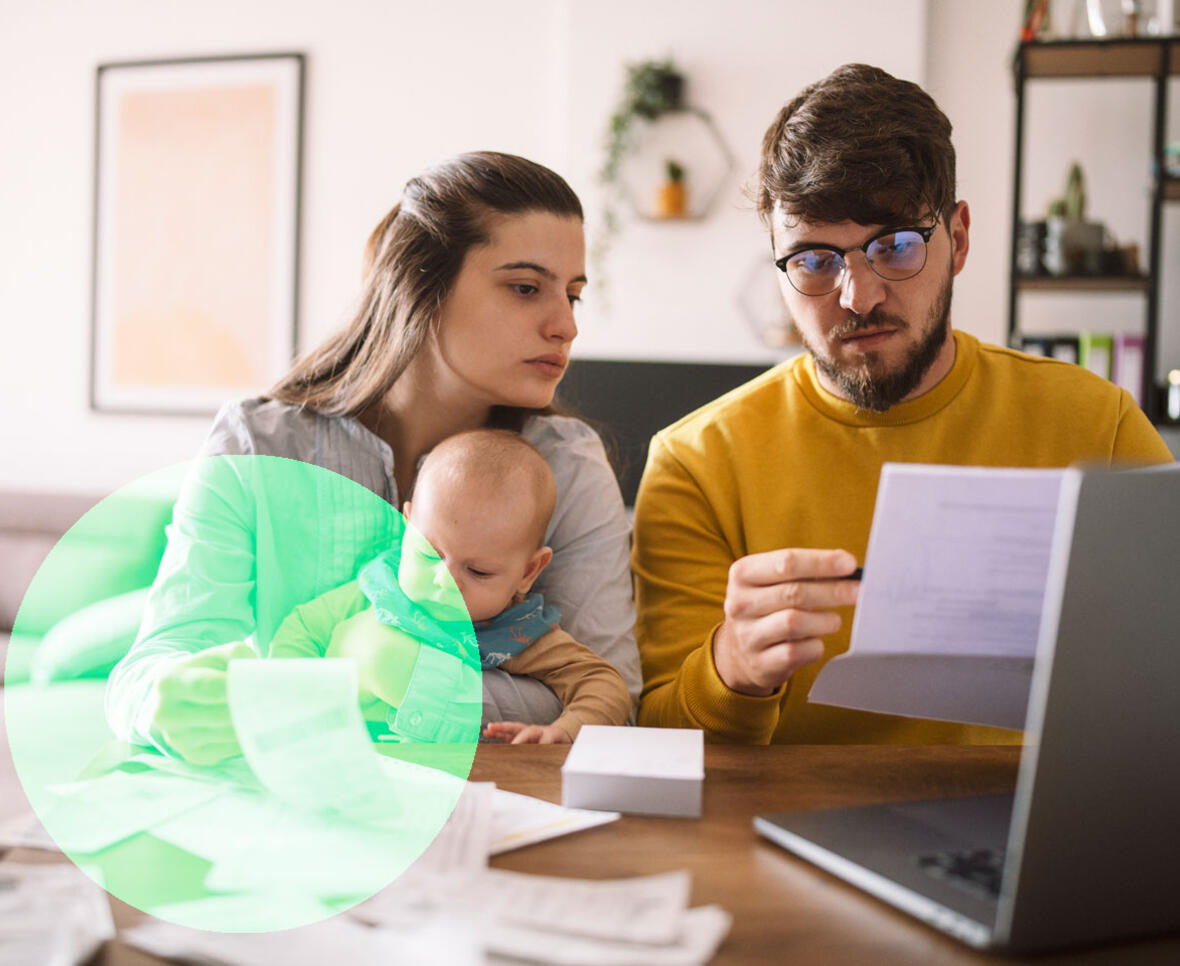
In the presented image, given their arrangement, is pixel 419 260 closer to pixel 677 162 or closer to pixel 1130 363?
pixel 677 162

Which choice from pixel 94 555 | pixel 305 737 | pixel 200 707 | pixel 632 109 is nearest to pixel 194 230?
pixel 632 109

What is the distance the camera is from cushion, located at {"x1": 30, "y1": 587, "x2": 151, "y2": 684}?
3.82 feet

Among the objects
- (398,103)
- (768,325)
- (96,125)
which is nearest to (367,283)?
(768,325)

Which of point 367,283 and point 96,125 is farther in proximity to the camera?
point 96,125

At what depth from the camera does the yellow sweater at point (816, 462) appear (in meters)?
1.41

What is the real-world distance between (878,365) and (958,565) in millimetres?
798

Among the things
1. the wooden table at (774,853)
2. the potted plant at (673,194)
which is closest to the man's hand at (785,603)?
the wooden table at (774,853)

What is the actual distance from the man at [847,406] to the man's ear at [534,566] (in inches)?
8.4

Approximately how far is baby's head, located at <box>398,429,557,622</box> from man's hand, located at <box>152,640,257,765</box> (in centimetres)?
36

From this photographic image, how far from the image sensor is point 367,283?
1519 millimetres

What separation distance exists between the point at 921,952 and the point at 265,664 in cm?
48

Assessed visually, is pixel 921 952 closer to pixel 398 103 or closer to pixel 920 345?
pixel 920 345

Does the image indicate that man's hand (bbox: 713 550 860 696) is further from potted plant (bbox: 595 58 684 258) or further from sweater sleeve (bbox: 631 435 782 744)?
potted plant (bbox: 595 58 684 258)

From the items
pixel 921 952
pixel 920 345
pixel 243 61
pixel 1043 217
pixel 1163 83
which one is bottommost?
pixel 921 952
